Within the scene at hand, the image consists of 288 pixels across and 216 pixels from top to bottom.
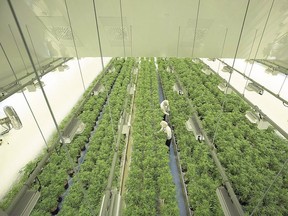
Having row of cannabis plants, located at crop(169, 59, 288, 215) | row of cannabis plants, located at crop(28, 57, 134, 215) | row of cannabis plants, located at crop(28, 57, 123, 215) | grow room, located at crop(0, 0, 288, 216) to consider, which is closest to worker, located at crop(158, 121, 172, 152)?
grow room, located at crop(0, 0, 288, 216)

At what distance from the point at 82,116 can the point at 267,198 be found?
6691 millimetres

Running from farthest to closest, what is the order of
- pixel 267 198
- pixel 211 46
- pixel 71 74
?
pixel 71 74 < pixel 211 46 < pixel 267 198

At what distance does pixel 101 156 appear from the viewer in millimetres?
5699

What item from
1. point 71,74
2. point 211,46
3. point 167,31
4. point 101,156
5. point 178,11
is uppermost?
point 178,11

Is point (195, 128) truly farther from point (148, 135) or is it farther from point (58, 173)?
point (58, 173)

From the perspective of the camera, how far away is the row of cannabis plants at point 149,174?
14.3 feet

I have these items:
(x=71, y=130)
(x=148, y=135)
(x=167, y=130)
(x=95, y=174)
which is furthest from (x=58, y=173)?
(x=167, y=130)

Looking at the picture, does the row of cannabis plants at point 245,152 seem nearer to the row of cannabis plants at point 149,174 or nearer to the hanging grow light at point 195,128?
the hanging grow light at point 195,128

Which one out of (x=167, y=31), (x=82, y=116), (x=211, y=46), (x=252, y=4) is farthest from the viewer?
(x=82, y=116)

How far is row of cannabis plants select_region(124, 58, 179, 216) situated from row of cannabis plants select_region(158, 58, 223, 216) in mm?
524

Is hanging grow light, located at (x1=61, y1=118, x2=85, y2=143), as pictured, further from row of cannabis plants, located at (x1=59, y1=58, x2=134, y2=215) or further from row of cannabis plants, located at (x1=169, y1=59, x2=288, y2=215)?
row of cannabis plants, located at (x1=169, y1=59, x2=288, y2=215)

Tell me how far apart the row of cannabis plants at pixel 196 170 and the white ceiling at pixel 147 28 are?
267 centimetres

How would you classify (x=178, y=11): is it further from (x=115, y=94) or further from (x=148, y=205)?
(x=115, y=94)

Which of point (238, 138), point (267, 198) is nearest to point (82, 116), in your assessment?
point (238, 138)
